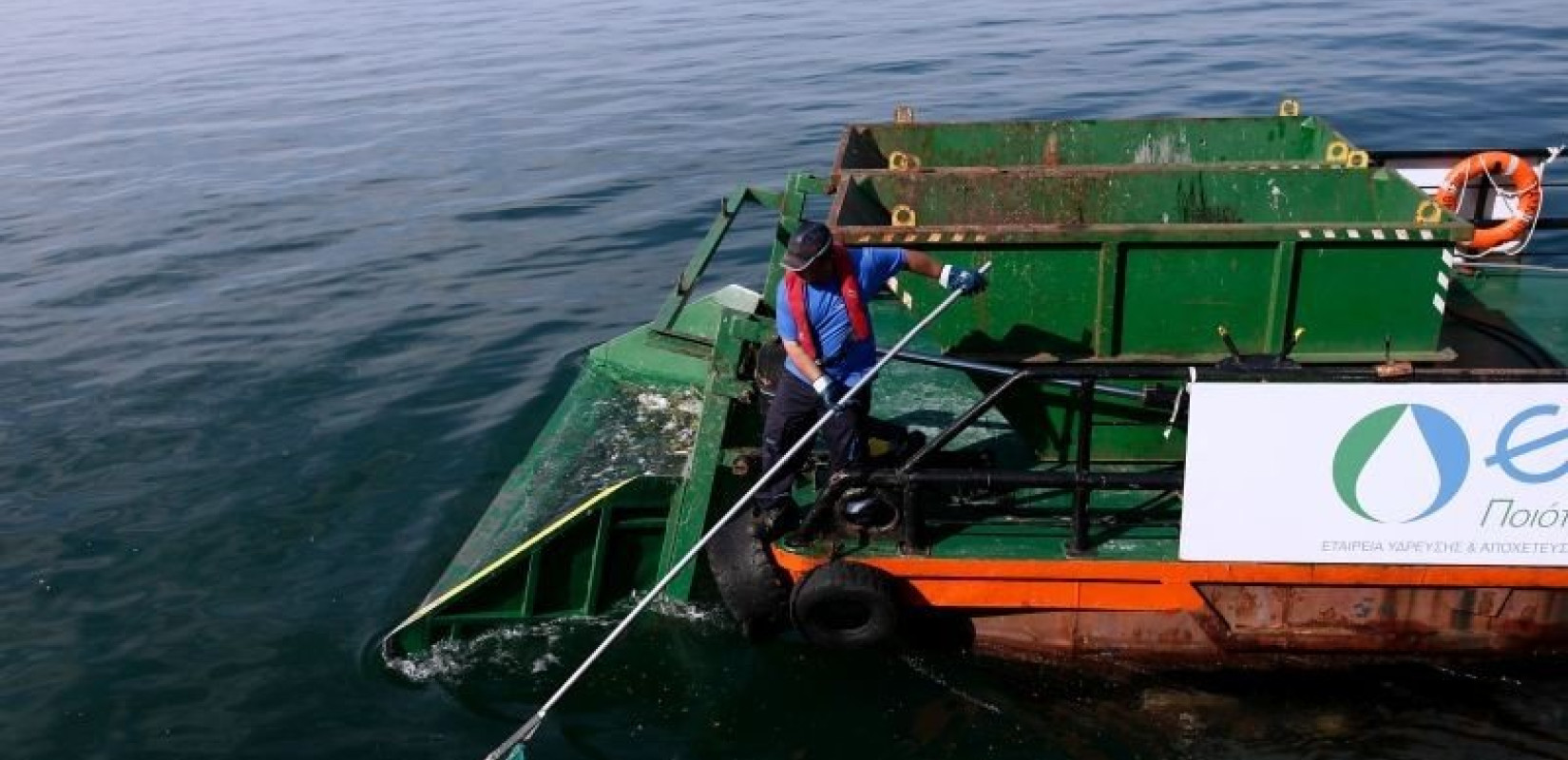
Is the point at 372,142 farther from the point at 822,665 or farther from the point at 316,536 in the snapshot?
the point at 822,665

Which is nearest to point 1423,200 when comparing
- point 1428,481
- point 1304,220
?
point 1304,220

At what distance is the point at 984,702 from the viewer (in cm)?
716

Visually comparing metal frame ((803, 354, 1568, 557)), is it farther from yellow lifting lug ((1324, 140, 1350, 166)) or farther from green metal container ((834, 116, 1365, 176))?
green metal container ((834, 116, 1365, 176))

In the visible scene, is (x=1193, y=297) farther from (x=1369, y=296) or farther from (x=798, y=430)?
(x=798, y=430)

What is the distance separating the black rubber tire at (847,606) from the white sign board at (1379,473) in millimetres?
1638

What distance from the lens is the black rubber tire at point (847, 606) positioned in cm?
679

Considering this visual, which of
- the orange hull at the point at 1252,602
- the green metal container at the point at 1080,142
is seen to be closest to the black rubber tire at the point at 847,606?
the orange hull at the point at 1252,602

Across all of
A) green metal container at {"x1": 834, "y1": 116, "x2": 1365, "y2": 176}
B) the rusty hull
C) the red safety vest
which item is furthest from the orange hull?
→ green metal container at {"x1": 834, "y1": 116, "x2": 1365, "y2": 176}

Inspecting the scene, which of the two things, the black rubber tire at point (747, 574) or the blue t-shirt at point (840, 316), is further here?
the black rubber tire at point (747, 574)

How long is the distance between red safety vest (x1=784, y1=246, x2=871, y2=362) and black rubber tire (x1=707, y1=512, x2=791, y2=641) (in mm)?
1256

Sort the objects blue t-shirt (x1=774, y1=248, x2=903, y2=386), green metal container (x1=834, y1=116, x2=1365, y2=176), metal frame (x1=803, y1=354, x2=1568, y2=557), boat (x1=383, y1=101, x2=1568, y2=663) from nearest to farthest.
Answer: metal frame (x1=803, y1=354, x2=1568, y2=557)
boat (x1=383, y1=101, x2=1568, y2=663)
blue t-shirt (x1=774, y1=248, x2=903, y2=386)
green metal container (x1=834, y1=116, x2=1365, y2=176)

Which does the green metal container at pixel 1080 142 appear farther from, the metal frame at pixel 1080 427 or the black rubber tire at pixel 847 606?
the black rubber tire at pixel 847 606

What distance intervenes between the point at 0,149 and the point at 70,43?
21.4m

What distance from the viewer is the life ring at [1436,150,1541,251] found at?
395 inches
